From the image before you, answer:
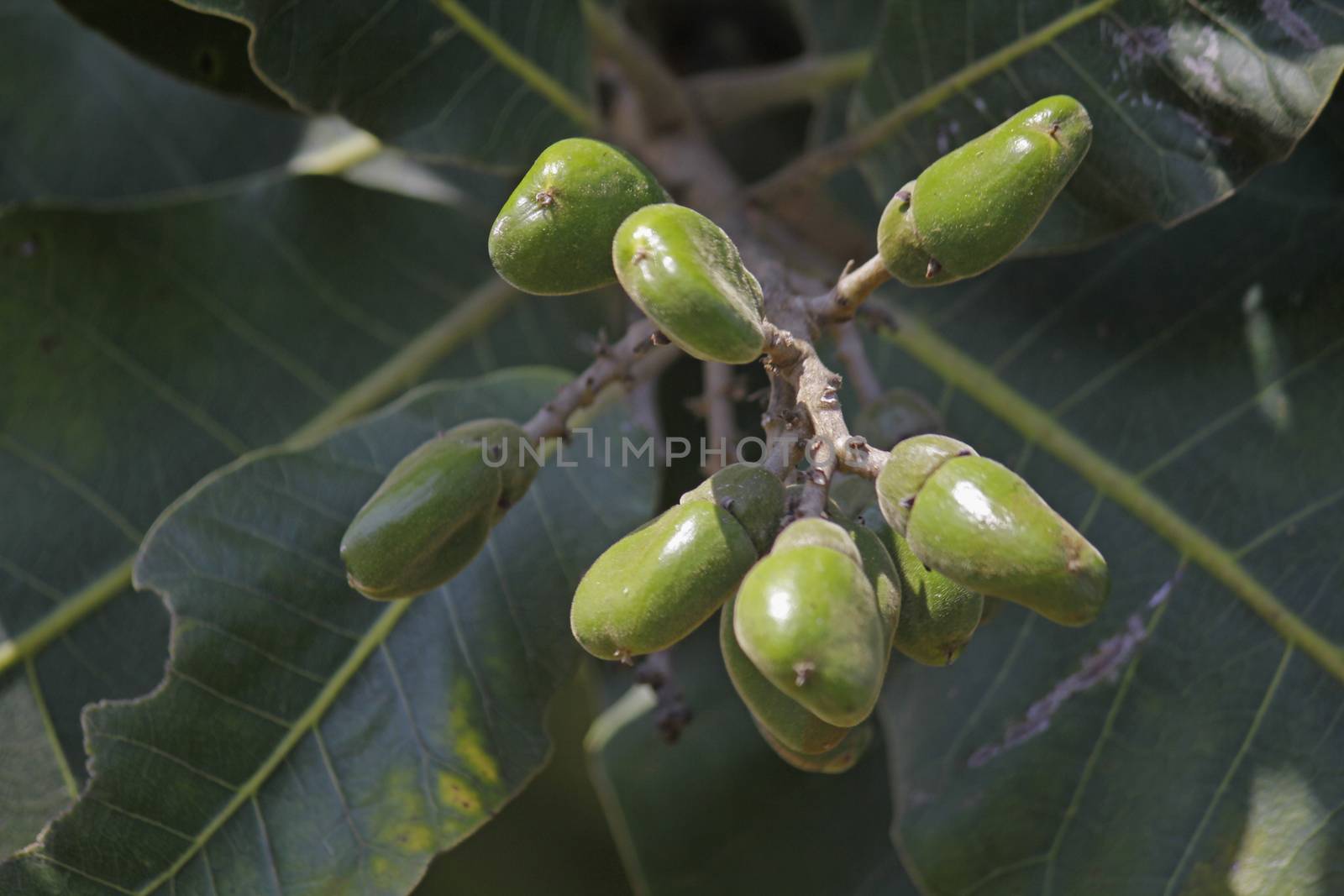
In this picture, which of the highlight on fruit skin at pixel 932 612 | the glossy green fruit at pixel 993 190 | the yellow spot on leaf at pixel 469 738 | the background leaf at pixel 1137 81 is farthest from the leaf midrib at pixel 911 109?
the yellow spot on leaf at pixel 469 738

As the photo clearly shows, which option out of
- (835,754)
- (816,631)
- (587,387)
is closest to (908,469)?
(816,631)

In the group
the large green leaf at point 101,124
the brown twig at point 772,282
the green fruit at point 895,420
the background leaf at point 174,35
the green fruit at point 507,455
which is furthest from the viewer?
the large green leaf at point 101,124

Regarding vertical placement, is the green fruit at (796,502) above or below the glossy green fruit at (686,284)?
below

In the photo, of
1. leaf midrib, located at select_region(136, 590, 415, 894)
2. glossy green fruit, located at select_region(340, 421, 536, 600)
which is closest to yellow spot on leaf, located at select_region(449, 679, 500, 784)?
leaf midrib, located at select_region(136, 590, 415, 894)

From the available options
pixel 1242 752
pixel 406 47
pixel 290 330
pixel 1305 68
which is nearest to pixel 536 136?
pixel 406 47

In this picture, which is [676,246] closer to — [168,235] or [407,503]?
[407,503]

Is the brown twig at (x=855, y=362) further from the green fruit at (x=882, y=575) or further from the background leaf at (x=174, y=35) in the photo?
the background leaf at (x=174, y=35)
